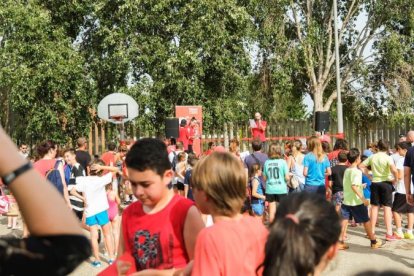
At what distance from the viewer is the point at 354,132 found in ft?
95.5

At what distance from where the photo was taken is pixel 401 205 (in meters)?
11.0

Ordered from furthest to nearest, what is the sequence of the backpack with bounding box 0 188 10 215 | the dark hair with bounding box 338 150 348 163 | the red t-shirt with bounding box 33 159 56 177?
the backpack with bounding box 0 188 10 215, the dark hair with bounding box 338 150 348 163, the red t-shirt with bounding box 33 159 56 177

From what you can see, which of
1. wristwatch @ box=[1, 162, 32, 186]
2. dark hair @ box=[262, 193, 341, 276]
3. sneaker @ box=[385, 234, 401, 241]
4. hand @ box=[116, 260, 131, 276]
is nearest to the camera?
wristwatch @ box=[1, 162, 32, 186]

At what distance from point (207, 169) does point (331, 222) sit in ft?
2.62

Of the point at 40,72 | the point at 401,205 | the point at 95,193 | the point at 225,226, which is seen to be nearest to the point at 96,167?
the point at 95,193

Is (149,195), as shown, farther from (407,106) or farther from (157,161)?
(407,106)

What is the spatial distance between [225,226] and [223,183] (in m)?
0.25

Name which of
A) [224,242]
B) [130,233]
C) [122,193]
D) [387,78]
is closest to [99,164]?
[130,233]

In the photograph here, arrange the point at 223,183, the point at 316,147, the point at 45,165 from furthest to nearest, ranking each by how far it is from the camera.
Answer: the point at 316,147 → the point at 45,165 → the point at 223,183

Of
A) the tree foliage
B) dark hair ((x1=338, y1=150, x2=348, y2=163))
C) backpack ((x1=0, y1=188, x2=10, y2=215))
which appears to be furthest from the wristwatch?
the tree foliage

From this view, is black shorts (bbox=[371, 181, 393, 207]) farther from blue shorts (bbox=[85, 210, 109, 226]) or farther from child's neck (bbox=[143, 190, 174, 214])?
child's neck (bbox=[143, 190, 174, 214])

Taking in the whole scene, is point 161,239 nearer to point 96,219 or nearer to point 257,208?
A: point 96,219

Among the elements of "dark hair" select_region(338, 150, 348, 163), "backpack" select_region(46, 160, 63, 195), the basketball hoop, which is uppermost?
the basketball hoop

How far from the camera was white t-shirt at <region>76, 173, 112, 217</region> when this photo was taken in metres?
9.38
